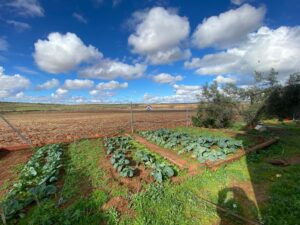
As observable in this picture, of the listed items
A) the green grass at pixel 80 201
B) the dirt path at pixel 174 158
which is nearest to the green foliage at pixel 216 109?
the dirt path at pixel 174 158

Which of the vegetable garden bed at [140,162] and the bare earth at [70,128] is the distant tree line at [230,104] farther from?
the vegetable garden bed at [140,162]

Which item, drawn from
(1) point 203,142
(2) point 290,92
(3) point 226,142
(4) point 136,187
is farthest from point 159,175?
(2) point 290,92

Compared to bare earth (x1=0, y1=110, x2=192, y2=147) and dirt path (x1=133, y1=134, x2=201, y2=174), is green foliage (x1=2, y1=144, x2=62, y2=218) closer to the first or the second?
dirt path (x1=133, y1=134, x2=201, y2=174)

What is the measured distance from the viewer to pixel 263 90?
1426 cm

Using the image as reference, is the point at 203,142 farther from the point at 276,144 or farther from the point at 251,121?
the point at 251,121

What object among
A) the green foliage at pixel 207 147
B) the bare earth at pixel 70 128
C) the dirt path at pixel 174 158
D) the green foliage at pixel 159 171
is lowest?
the bare earth at pixel 70 128

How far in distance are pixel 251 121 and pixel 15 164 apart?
51.2 feet

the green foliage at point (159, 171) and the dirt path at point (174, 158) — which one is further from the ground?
the green foliage at point (159, 171)

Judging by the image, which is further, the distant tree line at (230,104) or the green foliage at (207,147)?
the distant tree line at (230,104)

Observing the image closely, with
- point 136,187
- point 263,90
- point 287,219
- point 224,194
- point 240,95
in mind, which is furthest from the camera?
point 240,95

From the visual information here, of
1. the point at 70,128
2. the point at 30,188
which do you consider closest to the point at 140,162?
the point at 30,188

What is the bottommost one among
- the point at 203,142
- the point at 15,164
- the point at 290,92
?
the point at 15,164

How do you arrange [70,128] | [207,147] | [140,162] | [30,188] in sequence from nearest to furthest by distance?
[30,188]
[140,162]
[207,147]
[70,128]

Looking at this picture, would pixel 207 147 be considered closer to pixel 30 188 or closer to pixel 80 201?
pixel 80 201
